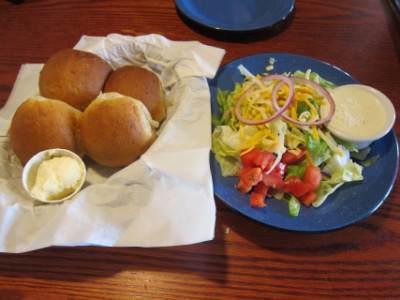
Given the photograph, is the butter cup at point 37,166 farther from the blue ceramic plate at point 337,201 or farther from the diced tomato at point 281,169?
the diced tomato at point 281,169

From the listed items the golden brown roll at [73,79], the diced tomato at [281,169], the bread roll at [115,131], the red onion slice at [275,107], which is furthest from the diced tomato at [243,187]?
the golden brown roll at [73,79]

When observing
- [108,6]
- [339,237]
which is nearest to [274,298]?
[339,237]

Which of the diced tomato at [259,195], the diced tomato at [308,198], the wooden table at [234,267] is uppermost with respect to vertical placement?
the diced tomato at [259,195]

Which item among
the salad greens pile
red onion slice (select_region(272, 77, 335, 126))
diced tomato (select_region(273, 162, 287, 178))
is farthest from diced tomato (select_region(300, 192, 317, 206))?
red onion slice (select_region(272, 77, 335, 126))

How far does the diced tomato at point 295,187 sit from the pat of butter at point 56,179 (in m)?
0.80

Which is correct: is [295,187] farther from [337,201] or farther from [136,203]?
[136,203]

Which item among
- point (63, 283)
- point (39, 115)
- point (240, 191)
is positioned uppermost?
point (39, 115)

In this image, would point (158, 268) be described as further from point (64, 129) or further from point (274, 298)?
point (64, 129)

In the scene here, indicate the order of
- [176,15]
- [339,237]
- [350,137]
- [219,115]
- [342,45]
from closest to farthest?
[339,237]
[350,137]
[219,115]
[342,45]
[176,15]

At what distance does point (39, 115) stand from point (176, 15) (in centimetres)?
122

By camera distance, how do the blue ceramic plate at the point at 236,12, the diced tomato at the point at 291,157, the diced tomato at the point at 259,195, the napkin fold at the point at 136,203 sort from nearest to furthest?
the napkin fold at the point at 136,203
the diced tomato at the point at 259,195
the diced tomato at the point at 291,157
the blue ceramic plate at the point at 236,12

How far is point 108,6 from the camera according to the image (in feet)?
6.60

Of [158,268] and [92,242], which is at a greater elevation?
[92,242]

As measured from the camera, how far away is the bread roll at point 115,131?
112 cm
